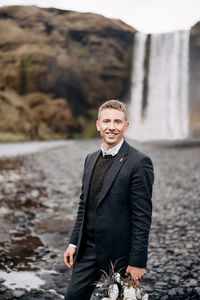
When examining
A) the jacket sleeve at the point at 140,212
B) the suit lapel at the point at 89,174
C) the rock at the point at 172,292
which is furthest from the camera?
the rock at the point at 172,292

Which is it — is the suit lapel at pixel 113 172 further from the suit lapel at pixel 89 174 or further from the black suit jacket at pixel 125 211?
the suit lapel at pixel 89 174

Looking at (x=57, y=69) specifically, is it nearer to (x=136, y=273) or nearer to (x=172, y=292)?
(x=172, y=292)

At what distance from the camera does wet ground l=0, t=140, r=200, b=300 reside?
4.30 meters

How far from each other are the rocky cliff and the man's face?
1399 inches

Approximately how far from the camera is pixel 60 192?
34.6ft

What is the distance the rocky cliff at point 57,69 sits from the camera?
129 feet

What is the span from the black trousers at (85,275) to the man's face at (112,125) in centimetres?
92

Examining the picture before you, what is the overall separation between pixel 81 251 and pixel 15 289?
208 cm

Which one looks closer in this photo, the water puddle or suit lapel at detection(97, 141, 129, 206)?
suit lapel at detection(97, 141, 129, 206)

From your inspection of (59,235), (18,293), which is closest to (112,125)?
(18,293)

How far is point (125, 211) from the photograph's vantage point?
2.51m


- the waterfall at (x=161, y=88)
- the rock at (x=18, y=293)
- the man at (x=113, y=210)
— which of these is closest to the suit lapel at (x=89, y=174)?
the man at (x=113, y=210)

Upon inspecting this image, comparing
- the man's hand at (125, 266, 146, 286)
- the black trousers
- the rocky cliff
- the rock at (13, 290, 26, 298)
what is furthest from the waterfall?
the man's hand at (125, 266, 146, 286)

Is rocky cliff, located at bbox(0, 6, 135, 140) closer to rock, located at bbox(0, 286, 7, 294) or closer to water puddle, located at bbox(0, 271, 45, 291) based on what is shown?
water puddle, located at bbox(0, 271, 45, 291)
